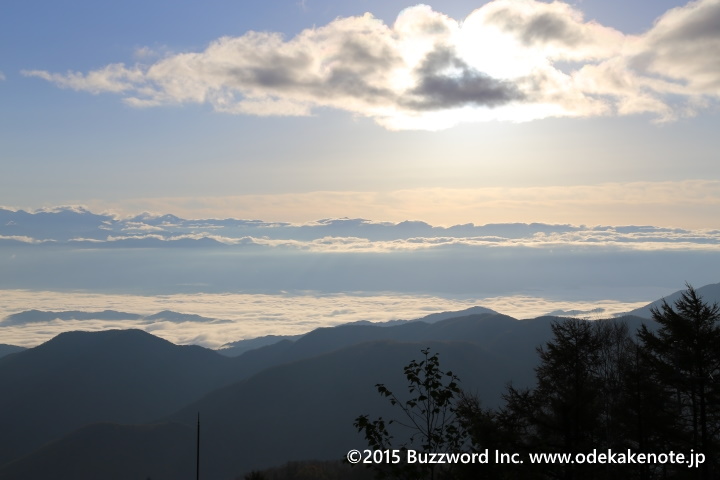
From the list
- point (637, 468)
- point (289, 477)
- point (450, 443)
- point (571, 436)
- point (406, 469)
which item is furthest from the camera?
point (289, 477)

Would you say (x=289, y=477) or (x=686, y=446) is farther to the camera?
(x=289, y=477)

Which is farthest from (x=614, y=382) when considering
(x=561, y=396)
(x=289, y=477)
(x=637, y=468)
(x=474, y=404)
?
(x=289, y=477)

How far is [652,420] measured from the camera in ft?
128

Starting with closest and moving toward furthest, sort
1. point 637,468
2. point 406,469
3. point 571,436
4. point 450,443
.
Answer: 1. point 406,469
2. point 450,443
3. point 571,436
4. point 637,468

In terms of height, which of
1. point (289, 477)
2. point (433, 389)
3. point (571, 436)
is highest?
point (433, 389)

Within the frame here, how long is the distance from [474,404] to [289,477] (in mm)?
118849

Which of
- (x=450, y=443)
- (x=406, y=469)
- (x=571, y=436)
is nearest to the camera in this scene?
(x=406, y=469)

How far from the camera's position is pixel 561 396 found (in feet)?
129

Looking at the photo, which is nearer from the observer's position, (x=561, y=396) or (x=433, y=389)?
(x=433, y=389)

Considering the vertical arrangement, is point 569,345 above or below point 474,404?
above

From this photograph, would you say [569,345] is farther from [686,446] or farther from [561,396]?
[686,446]

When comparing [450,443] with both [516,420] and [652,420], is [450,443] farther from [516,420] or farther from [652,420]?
[652,420]

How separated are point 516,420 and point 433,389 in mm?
20736

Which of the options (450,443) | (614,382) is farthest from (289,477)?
(450,443)
